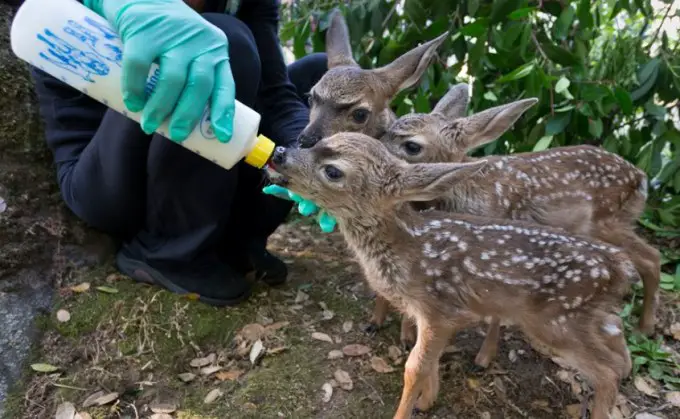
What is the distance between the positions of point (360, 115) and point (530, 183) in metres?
0.95

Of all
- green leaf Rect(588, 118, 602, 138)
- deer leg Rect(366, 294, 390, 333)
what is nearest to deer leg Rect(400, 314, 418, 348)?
deer leg Rect(366, 294, 390, 333)

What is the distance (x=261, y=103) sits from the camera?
10.7ft

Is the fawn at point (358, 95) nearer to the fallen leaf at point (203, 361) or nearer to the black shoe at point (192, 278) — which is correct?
the black shoe at point (192, 278)

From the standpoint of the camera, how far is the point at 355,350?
2652 mm

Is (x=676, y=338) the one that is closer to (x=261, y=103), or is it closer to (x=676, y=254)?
(x=676, y=254)

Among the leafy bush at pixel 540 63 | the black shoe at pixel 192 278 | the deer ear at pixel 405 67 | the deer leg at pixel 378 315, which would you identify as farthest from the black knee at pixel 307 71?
the deer leg at pixel 378 315

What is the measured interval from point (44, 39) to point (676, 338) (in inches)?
126

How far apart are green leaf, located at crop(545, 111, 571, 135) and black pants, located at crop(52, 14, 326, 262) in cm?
173

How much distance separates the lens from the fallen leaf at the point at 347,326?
110 inches

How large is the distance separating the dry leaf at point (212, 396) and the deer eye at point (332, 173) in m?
1.02

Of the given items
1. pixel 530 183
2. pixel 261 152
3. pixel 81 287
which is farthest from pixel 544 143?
pixel 81 287

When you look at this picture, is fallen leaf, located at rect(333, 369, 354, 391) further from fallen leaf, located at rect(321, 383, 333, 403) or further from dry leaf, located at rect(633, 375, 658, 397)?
dry leaf, located at rect(633, 375, 658, 397)

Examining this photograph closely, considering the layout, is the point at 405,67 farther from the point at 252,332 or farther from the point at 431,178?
the point at 252,332

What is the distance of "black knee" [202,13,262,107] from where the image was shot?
250 centimetres
